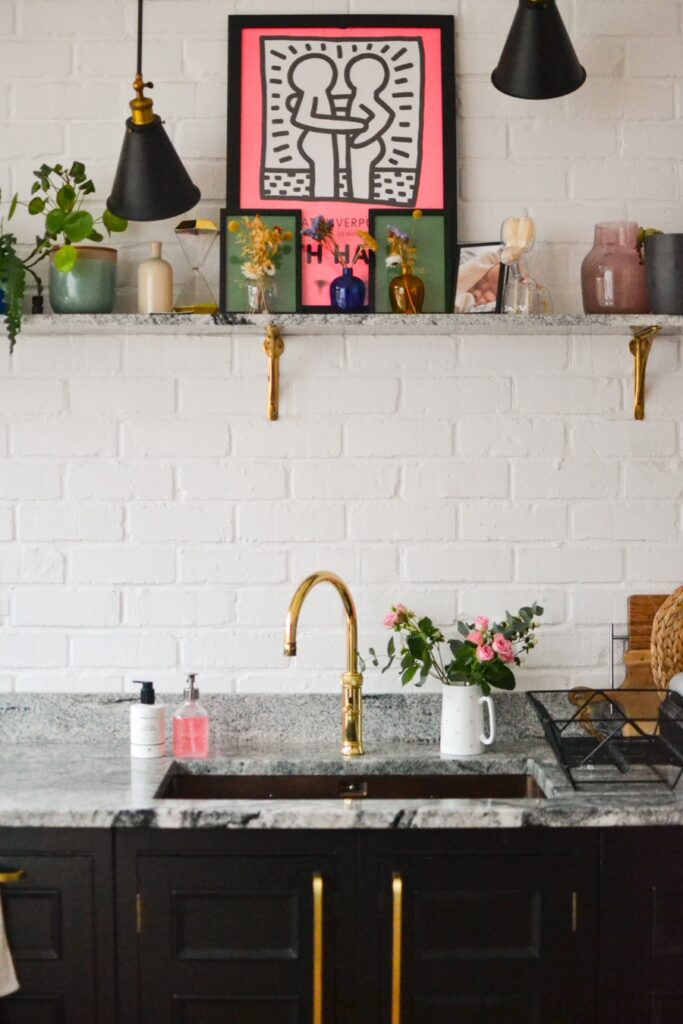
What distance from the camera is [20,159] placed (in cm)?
255

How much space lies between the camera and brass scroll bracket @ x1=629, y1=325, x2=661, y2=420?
96.8 inches

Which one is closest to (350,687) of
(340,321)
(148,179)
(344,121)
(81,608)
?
(81,608)

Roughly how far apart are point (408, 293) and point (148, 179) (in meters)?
0.56

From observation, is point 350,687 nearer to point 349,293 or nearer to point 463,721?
point 463,721

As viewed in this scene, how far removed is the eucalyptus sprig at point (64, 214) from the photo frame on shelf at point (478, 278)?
2.29 feet

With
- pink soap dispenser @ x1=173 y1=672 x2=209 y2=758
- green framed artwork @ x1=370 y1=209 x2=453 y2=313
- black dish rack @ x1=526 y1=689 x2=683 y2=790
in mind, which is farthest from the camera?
green framed artwork @ x1=370 y1=209 x2=453 y2=313

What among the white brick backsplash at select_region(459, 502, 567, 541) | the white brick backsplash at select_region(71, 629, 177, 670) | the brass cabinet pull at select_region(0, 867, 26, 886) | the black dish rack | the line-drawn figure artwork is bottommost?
the brass cabinet pull at select_region(0, 867, 26, 886)

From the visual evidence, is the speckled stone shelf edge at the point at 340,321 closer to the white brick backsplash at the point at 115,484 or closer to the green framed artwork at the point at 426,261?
the green framed artwork at the point at 426,261

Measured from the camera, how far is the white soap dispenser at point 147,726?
2.35 meters

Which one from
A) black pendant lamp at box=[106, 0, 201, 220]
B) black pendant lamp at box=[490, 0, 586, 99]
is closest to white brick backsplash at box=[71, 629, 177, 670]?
black pendant lamp at box=[106, 0, 201, 220]

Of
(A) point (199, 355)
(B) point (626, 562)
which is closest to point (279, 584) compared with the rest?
(A) point (199, 355)

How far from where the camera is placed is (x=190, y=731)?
2.40m

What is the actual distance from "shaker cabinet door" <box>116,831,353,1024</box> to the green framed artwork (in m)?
1.14

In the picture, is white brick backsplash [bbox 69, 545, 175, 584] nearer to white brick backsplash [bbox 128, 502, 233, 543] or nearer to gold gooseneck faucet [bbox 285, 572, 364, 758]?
white brick backsplash [bbox 128, 502, 233, 543]
